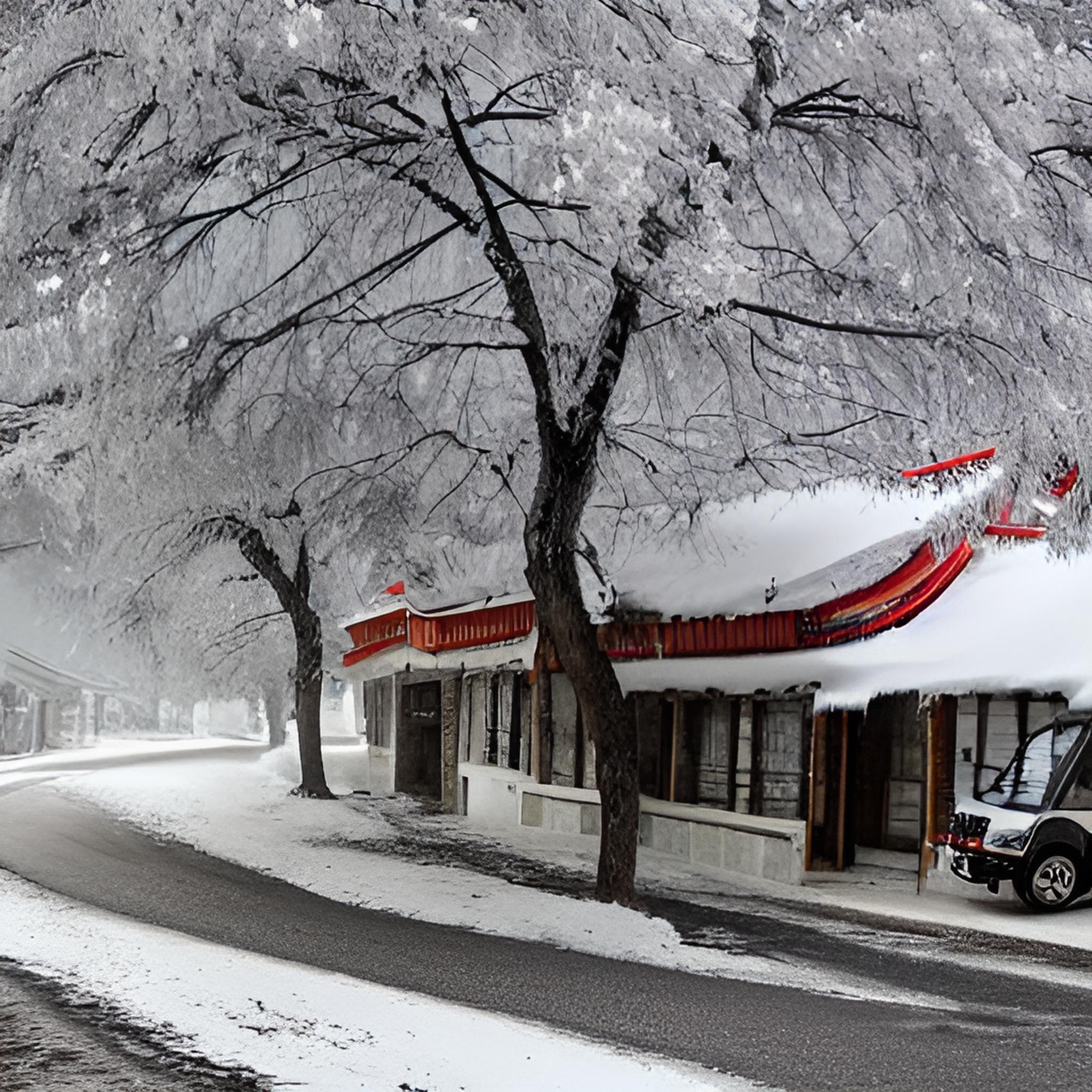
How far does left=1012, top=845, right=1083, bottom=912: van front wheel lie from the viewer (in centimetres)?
1249

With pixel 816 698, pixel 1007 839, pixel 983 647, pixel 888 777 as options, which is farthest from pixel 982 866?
pixel 888 777

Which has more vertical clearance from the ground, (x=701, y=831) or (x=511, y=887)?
(x=701, y=831)

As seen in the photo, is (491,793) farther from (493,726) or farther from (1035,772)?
(1035,772)

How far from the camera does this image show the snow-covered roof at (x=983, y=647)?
12406mm

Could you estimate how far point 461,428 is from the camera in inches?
677

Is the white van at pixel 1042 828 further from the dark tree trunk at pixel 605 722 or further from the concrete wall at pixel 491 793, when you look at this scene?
the concrete wall at pixel 491 793

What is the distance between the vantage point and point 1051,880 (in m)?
12.6

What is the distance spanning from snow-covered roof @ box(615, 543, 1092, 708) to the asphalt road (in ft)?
9.51

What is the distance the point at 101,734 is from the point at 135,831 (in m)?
45.0

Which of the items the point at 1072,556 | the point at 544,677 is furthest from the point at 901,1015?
the point at 544,677

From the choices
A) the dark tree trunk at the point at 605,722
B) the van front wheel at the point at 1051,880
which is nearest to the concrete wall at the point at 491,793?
the dark tree trunk at the point at 605,722

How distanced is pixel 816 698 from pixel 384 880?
16.2ft

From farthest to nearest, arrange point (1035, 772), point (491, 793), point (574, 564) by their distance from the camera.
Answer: point (491, 793) → point (1035, 772) → point (574, 564)

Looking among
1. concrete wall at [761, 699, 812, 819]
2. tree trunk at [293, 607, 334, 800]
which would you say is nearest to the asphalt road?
concrete wall at [761, 699, 812, 819]
